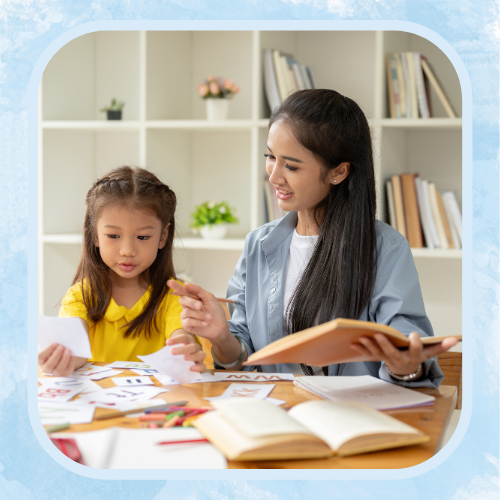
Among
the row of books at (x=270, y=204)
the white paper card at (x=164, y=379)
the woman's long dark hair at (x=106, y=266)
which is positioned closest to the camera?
the white paper card at (x=164, y=379)

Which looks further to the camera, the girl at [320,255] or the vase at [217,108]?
the vase at [217,108]

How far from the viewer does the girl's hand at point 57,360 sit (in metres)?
1.07

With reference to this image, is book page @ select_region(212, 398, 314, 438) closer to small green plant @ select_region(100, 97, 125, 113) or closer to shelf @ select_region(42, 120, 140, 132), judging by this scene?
shelf @ select_region(42, 120, 140, 132)

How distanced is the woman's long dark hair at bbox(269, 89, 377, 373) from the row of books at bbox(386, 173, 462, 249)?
99cm

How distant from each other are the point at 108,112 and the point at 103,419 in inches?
84.4

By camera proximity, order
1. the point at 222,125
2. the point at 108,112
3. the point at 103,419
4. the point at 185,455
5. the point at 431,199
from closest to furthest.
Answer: the point at 185,455
the point at 103,419
the point at 431,199
the point at 222,125
the point at 108,112

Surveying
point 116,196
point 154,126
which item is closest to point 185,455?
point 116,196

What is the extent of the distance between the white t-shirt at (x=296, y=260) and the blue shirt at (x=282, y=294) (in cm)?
1

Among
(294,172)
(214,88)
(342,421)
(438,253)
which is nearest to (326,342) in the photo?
(342,421)

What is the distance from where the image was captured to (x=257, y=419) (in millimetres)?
772

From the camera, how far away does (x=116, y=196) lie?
1.46m

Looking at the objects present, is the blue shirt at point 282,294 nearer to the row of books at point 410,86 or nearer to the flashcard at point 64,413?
the flashcard at point 64,413

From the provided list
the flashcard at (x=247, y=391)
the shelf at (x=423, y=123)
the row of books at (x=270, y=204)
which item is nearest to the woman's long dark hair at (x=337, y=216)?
the flashcard at (x=247, y=391)

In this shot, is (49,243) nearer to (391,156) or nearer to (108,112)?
(108,112)
